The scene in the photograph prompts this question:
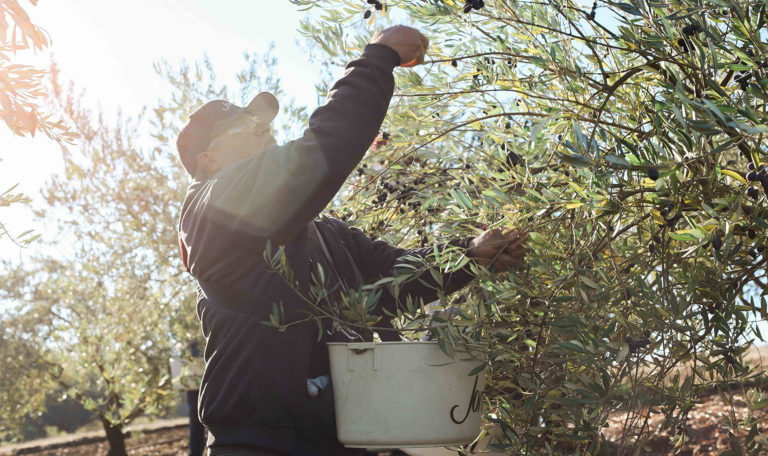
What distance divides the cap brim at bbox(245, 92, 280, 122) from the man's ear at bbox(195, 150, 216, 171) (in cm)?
22

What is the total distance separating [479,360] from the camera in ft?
6.39

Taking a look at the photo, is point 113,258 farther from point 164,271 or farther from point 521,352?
point 521,352

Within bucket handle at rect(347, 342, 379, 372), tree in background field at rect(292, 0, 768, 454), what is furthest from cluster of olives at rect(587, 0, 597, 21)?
bucket handle at rect(347, 342, 379, 372)

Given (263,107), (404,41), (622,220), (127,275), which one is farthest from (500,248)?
(127,275)

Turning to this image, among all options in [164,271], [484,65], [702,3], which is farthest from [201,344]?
[702,3]

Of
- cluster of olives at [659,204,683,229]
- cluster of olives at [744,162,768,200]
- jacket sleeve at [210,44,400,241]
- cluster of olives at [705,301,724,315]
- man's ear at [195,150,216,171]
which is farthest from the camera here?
man's ear at [195,150,216,171]

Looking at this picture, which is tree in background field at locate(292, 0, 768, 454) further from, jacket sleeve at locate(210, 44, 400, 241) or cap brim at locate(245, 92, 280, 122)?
cap brim at locate(245, 92, 280, 122)

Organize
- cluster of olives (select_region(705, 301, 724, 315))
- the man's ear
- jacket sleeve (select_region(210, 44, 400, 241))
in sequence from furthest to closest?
the man's ear
jacket sleeve (select_region(210, 44, 400, 241))
cluster of olives (select_region(705, 301, 724, 315))

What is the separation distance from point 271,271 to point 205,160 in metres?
0.79

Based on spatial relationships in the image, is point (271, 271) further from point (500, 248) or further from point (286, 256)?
point (500, 248)

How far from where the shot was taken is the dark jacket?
1.96 meters

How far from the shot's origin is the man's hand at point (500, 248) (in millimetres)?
2014

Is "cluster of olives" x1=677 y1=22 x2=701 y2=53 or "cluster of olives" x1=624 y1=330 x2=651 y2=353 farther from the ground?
"cluster of olives" x1=677 y1=22 x2=701 y2=53

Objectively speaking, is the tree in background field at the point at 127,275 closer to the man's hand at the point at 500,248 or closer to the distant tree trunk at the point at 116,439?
the distant tree trunk at the point at 116,439
